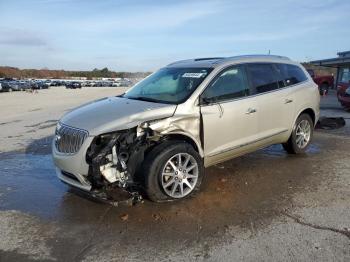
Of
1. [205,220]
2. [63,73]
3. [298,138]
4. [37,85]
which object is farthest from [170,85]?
[63,73]

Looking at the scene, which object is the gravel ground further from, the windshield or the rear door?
the windshield

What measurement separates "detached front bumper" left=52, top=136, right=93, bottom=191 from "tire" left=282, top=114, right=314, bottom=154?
3.92m

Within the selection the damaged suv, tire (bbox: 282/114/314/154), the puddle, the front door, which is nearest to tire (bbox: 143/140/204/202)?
→ the damaged suv

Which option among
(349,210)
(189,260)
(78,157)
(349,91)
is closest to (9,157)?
(78,157)

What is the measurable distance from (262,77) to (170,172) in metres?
2.50

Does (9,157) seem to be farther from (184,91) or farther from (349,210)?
(349,210)

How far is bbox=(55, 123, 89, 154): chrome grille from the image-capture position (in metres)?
5.00

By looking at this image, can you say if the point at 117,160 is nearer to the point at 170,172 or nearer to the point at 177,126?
the point at 170,172

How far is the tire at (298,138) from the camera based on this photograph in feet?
24.1

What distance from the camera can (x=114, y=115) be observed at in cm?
520

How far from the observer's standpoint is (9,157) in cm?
828

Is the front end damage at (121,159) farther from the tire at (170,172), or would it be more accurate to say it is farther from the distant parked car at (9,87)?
the distant parked car at (9,87)

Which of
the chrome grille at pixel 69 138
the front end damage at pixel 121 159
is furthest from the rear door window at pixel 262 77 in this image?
the chrome grille at pixel 69 138

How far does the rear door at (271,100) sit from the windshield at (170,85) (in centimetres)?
96
